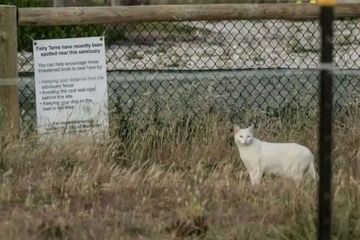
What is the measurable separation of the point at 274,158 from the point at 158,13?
1.63m

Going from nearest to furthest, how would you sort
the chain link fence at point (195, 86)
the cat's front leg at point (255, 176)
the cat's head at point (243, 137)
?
the cat's front leg at point (255, 176) → the cat's head at point (243, 137) → the chain link fence at point (195, 86)

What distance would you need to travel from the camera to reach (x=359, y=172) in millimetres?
6391

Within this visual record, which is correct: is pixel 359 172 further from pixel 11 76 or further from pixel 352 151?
pixel 11 76

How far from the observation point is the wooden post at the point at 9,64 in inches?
270

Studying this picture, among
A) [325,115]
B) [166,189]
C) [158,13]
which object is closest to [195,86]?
[158,13]

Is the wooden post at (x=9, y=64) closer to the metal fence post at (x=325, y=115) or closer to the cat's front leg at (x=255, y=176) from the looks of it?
the cat's front leg at (x=255, y=176)

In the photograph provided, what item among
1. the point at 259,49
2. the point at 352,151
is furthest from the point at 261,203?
the point at 259,49

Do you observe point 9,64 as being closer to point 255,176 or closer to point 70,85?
point 70,85

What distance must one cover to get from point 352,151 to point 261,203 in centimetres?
203

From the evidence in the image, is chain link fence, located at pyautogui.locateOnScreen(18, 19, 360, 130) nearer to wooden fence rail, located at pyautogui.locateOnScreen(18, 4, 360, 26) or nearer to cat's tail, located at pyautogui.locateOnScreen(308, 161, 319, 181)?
wooden fence rail, located at pyautogui.locateOnScreen(18, 4, 360, 26)

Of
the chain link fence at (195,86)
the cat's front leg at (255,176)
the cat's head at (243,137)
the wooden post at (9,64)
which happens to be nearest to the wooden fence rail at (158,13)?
the wooden post at (9,64)

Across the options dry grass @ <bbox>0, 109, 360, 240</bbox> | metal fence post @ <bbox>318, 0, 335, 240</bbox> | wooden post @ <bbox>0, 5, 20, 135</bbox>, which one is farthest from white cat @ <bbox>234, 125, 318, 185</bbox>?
metal fence post @ <bbox>318, 0, 335, 240</bbox>

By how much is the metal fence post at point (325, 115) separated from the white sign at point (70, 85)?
3.20 m

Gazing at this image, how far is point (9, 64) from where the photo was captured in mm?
6934
